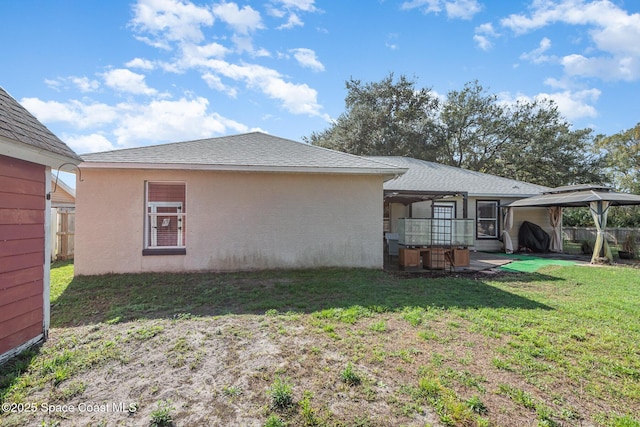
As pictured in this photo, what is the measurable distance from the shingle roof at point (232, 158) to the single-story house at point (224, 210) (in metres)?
0.02

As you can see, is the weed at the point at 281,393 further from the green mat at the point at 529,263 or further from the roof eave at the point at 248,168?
the green mat at the point at 529,263

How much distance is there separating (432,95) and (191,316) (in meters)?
25.0

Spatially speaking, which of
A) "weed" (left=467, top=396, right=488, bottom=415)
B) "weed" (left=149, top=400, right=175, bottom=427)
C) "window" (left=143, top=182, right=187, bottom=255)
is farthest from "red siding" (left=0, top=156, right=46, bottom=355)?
"weed" (left=467, top=396, right=488, bottom=415)

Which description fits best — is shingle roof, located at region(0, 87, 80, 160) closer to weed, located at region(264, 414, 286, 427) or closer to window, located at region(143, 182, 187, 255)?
window, located at region(143, 182, 187, 255)

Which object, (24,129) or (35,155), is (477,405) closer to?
(35,155)

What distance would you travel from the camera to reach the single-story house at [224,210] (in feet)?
21.4

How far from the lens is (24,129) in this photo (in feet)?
10.5

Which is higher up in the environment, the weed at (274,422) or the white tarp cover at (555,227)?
the white tarp cover at (555,227)

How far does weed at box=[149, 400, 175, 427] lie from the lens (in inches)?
80.1

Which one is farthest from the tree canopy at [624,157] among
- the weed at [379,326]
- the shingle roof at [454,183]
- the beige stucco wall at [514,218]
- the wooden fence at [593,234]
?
the weed at [379,326]

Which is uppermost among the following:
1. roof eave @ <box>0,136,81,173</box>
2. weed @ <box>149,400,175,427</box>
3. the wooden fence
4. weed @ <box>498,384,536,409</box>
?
roof eave @ <box>0,136,81,173</box>

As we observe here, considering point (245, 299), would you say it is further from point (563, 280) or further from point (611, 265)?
point (611, 265)

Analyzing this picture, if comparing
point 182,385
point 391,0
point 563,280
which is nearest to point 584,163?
point 563,280

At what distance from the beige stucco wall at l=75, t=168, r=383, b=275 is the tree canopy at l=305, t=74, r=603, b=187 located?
51.4 ft
